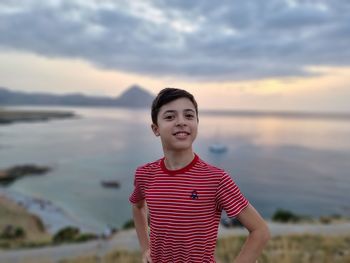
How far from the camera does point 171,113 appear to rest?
173 cm

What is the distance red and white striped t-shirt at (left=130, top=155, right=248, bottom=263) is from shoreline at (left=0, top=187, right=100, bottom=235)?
19.2m

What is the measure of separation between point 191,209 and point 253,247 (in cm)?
33

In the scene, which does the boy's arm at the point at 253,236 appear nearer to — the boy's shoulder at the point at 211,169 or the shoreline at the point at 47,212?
the boy's shoulder at the point at 211,169

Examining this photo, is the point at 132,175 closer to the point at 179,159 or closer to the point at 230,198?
the point at 179,159

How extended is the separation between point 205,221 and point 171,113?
0.56 m

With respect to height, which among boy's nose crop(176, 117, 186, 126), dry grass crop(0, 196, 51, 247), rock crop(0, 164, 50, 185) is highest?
boy's nose crop(176, 117, 186, 126)

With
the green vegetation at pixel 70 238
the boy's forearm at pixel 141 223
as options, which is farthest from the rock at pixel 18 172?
the boy's forearm at pixel 141 223

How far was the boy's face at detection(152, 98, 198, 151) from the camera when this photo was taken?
5.56 ft

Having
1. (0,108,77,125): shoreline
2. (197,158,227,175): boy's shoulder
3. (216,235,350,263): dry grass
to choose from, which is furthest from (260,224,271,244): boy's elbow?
(0,108,77,125): shoreline

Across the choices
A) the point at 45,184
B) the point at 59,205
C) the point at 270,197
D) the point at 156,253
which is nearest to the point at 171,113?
the point at 156,253

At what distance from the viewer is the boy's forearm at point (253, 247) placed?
1556 mm

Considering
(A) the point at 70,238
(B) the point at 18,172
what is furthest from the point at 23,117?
(A) the point at 70,238

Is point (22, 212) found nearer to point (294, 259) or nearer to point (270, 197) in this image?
point (270, 197)

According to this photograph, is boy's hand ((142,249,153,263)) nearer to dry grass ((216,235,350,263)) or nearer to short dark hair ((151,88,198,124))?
short dark hair ((151,88,198,124))
